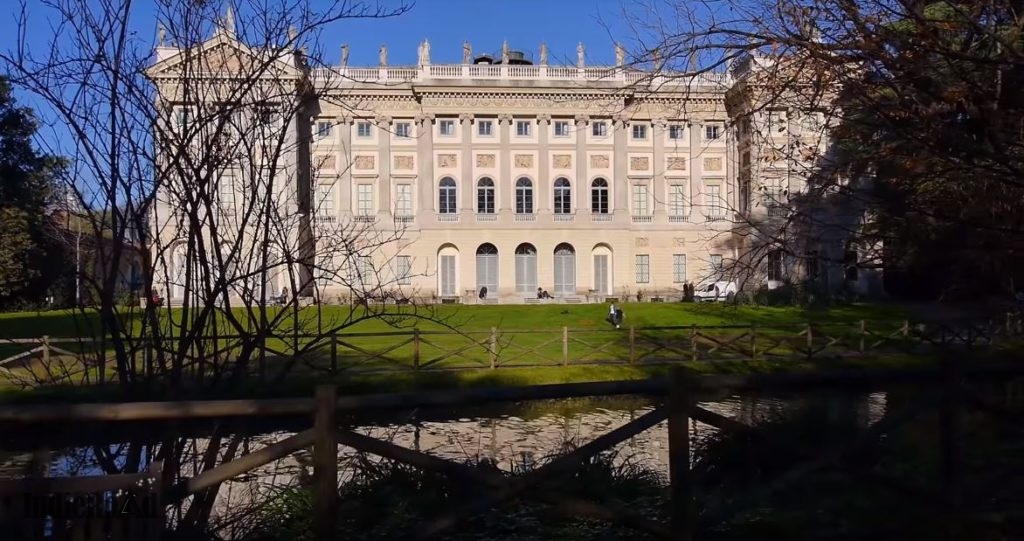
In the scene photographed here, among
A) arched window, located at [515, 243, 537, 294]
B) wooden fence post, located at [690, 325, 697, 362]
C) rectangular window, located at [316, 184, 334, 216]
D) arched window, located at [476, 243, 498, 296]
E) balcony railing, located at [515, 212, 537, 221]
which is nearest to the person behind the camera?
rectangular window, located at [316, 184, 334, 216]

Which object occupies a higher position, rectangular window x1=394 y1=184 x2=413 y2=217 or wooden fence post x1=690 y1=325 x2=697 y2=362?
rectangular window x1=394 y1=184 x2=413 y2=217

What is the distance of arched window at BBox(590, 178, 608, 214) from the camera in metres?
48.2

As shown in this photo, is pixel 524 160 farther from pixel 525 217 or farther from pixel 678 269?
pixel 678 269

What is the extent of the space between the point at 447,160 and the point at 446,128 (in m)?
1.84

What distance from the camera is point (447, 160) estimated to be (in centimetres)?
4775

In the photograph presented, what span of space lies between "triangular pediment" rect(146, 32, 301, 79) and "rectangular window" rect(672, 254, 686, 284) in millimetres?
44010

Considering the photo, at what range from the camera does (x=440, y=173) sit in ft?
156

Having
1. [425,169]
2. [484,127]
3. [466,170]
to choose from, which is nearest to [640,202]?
[484,127]

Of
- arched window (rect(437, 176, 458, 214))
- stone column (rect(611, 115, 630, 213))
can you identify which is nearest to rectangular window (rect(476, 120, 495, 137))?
arched window (rect(437, 176, 458, 214))

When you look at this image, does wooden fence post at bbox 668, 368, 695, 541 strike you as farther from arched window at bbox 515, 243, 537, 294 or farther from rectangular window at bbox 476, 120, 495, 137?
rectangular window at bbox 476, 120, 495, 137

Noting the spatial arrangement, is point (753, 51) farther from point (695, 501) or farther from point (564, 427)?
point (564, 427)

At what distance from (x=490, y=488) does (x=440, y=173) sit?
44.4 m

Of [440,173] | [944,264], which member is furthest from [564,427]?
[440,173]

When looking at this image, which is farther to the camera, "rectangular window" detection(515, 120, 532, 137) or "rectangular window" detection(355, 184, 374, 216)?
"rectangular window" detection(515, 120, 532, 137)
